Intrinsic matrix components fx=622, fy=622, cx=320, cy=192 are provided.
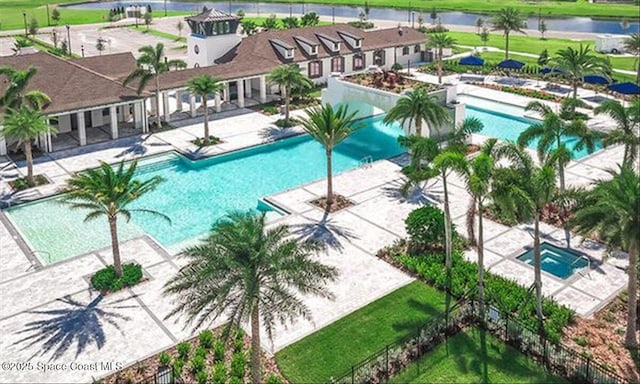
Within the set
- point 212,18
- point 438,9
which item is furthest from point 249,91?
point 438,9

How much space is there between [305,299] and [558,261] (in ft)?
40.2

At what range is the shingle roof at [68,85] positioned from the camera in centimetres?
4406

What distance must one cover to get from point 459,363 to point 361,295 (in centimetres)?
555

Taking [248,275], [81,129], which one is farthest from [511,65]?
[248,275]

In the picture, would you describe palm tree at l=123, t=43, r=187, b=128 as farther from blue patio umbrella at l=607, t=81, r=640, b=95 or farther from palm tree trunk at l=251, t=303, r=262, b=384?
blue patio umbrella at l=607, t=81, r=640, b=95

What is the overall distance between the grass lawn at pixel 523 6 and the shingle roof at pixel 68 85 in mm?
112162

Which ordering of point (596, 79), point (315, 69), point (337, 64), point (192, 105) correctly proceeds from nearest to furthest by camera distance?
point (192, 105), point (596, 79), point (315, 69), point (337, 64)

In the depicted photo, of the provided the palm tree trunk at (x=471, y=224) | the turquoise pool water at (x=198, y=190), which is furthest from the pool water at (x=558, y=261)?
the turquoise pool water at (x=198, y=190)

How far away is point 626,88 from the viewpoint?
54281 mm

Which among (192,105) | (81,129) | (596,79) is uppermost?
(596,79)

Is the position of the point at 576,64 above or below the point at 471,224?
above

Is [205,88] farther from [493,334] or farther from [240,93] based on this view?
[493,334]

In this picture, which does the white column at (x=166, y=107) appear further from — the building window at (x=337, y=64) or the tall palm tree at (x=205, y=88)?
the building window at (x=337, y=64)

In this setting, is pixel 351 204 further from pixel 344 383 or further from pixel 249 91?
pixel 249 91
